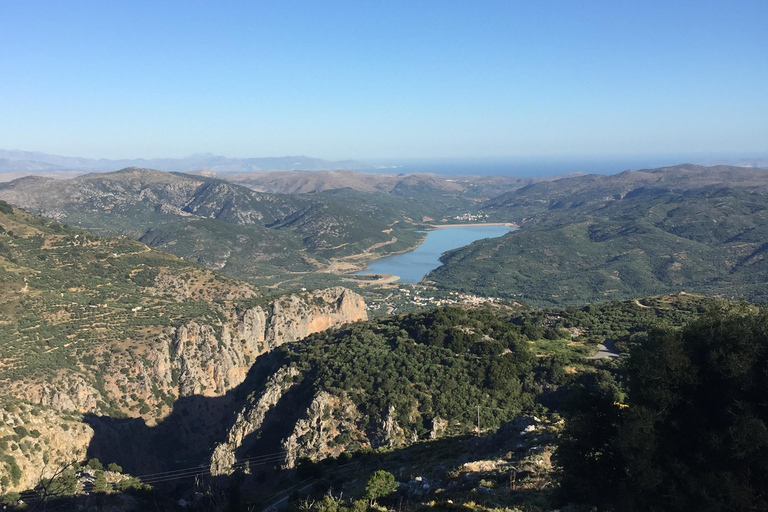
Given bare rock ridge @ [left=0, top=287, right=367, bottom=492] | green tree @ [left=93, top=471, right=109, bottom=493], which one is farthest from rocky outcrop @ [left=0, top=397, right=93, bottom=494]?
green tree @ [left=93, top=471, right=109, bottom=493]

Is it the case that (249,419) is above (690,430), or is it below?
below

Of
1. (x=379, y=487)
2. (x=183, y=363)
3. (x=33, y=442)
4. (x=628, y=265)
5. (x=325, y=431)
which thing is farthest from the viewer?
(x=628, y=265)

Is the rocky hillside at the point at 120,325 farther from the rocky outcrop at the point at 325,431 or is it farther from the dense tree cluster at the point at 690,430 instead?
the dense tree cluster at the point at 690,430

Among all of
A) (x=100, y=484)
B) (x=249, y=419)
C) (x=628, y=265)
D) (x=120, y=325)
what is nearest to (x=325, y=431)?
(x=249, y=419)

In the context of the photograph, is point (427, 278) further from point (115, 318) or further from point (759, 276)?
point (115, 318)

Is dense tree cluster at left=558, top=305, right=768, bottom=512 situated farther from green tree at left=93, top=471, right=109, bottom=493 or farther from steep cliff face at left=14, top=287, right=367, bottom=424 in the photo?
steep cliff face at left=14, top=287, right=367, bottom=424

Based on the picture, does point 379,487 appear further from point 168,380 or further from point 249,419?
point 168,380

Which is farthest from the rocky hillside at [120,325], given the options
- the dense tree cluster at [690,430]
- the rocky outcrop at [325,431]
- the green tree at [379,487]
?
the dense tree cluster at [690,430]

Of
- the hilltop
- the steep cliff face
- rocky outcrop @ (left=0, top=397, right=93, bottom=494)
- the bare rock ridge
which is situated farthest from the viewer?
the hilltop
